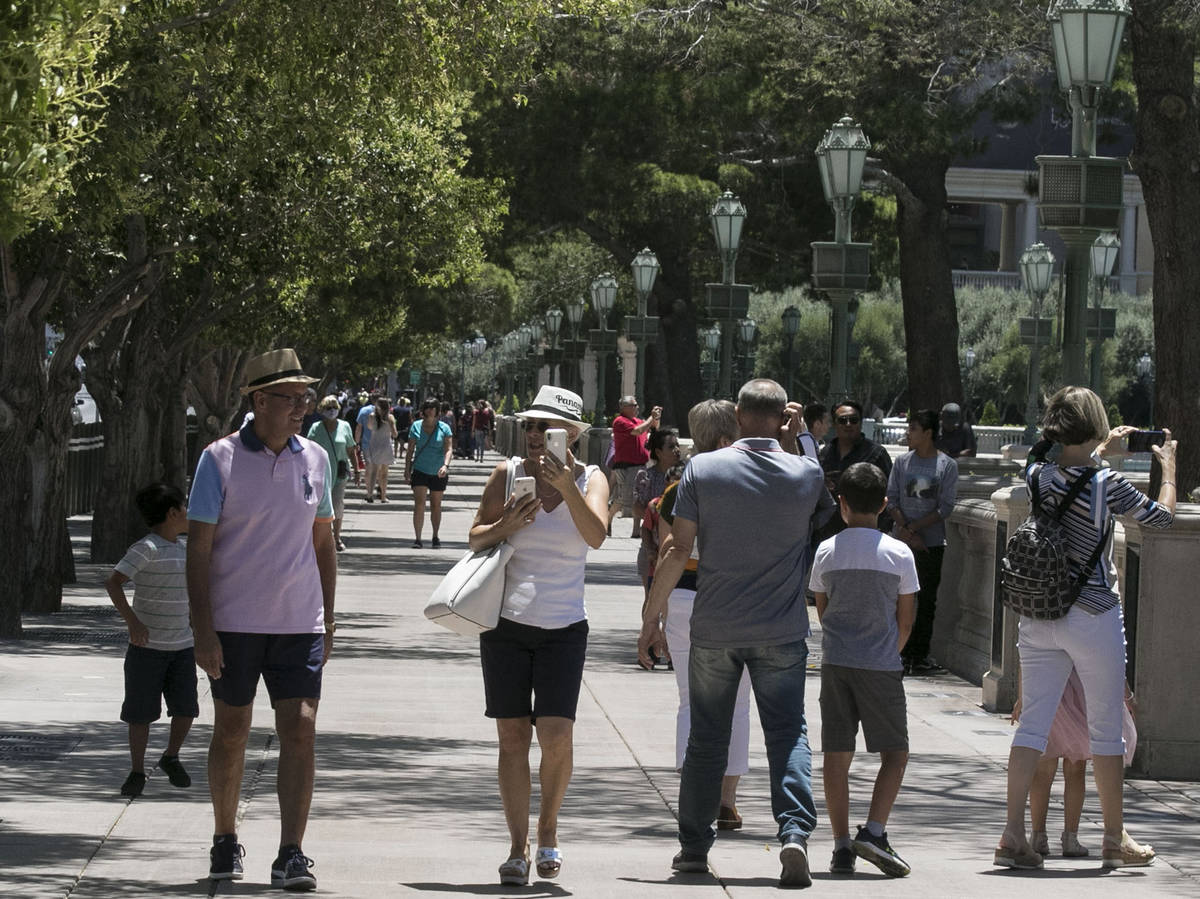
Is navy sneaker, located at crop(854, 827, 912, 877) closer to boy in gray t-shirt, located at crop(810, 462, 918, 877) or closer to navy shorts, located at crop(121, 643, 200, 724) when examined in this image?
boy in gray t-shirt, located at crop(810, 462, 918, 877)

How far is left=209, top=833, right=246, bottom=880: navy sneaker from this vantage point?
22.8 ft

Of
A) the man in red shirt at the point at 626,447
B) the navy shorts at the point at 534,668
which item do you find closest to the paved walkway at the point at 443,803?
the navy shorts at the point at 534,668

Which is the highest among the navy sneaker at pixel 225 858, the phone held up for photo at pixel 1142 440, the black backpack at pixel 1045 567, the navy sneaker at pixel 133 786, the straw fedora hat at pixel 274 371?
the straw fedora hat at pixel 274 371

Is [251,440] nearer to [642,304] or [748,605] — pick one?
[748,605]

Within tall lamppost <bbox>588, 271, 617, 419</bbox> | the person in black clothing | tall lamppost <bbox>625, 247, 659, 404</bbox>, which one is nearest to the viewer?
the person in black clothing

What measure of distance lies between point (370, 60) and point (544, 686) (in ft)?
25.3

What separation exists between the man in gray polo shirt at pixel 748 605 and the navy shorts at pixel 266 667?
1262 millimetres

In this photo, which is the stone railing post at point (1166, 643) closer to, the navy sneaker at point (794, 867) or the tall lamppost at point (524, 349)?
the navy sneaker at point (794, 867)

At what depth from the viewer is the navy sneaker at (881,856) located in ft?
24.3

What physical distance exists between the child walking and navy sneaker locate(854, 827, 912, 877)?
3.02 meters

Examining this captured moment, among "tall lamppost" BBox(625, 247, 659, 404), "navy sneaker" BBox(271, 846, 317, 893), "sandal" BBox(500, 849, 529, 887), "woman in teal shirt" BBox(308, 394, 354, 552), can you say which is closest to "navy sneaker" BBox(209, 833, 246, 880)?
"navy sneaker" BBox(271, 846, 317, 893)

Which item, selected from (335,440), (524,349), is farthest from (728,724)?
(524,349)

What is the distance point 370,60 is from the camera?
14000 mm

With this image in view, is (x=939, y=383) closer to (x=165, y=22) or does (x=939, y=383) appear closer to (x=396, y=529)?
(x=396, y=529)
